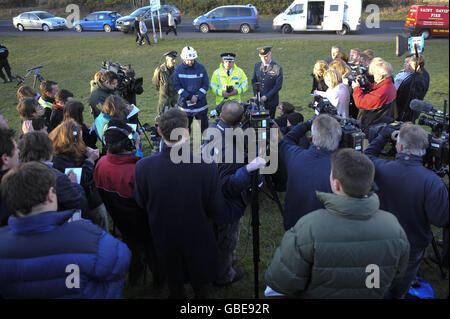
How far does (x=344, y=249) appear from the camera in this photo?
2.01 meters

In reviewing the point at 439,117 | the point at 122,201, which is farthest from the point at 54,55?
the point at 439,117

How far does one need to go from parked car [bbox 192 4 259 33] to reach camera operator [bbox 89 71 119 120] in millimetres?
16276

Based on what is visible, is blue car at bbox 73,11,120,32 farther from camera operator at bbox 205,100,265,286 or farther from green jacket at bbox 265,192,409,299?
green jacket at bbox 265,192,409,299

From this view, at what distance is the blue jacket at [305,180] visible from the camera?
109 inches

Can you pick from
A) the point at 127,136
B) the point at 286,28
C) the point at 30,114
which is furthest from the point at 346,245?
the point at 286,28

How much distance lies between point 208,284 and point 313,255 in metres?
1.18

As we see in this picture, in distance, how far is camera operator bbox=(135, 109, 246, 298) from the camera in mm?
2559

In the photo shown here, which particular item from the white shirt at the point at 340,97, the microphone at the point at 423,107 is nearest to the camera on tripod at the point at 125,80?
the white shirt at the point at 340,97

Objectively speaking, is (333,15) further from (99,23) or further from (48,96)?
(48,96)

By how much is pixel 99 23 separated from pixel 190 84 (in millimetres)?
18753

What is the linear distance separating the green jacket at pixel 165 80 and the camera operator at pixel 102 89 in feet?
6.14

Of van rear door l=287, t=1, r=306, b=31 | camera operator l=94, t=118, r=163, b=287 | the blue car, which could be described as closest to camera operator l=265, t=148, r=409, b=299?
camera operator l=94, t=118, r=163, b=287

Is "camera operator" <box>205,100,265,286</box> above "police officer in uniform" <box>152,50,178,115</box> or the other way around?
the other way around
